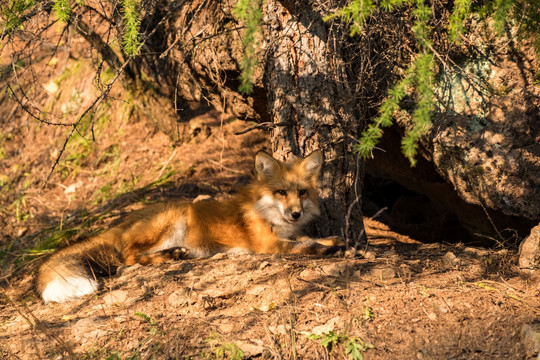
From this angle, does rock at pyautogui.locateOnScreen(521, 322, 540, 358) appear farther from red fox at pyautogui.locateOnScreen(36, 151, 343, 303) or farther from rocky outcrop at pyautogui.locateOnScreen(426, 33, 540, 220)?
rocky outcrop at pyautogui.locateOnScreen(426, 33, 540, 220)

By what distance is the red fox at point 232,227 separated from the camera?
4.94 metres

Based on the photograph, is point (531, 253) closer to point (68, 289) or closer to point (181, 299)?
point (181, 299)

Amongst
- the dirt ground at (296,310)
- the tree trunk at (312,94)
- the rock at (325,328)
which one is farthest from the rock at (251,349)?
the tree trunk at (312,94)

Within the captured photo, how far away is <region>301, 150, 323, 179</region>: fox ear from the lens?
484 cm

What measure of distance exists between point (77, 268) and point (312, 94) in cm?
256

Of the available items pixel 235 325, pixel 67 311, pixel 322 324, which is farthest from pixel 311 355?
pixel 67 311

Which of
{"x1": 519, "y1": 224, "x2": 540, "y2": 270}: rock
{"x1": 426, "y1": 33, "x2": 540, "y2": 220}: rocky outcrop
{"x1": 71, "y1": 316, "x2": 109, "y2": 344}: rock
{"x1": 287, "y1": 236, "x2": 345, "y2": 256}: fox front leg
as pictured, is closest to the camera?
{"x1": 71, "y1": 316, "x2": 109, "y2": 344}: rock

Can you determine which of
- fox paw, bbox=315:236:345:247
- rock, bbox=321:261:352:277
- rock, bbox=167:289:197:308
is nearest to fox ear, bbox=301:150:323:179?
fox paw, bbox=315:236:345:247

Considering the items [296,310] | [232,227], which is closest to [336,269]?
[296,310]

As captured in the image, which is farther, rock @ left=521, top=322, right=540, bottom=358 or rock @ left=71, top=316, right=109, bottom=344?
rock @ left=71, top=316, right=109, bottom=344

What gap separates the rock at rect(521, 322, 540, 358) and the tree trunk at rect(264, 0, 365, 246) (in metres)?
1.99

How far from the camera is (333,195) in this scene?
17.4 ft

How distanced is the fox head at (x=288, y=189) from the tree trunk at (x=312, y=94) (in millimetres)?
246

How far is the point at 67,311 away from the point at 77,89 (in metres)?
5.54
